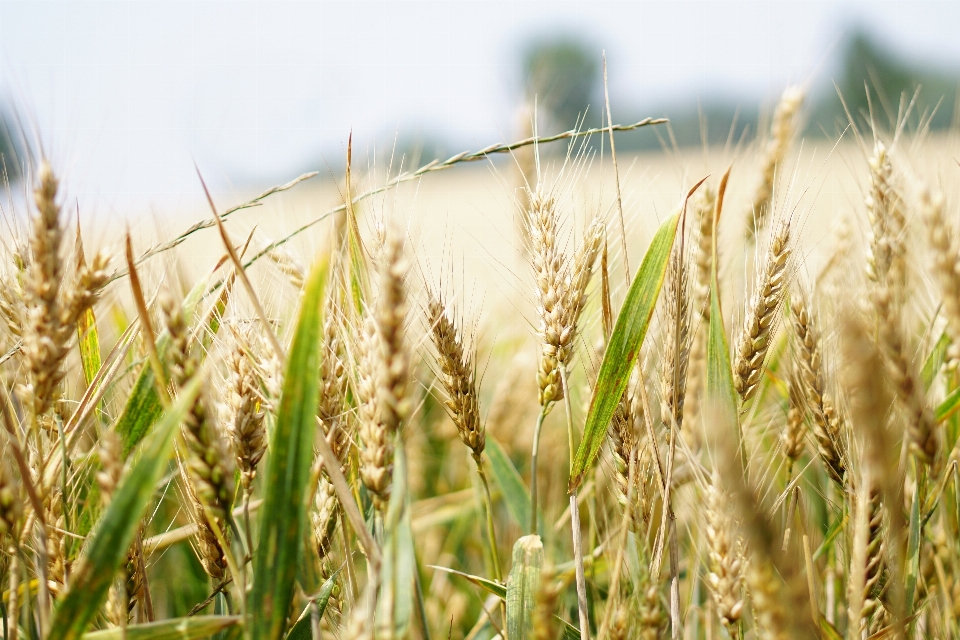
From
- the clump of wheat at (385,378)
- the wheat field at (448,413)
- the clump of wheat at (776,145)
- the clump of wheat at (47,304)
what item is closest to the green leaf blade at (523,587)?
the wheat field at (448,413)

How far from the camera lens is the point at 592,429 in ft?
2.60

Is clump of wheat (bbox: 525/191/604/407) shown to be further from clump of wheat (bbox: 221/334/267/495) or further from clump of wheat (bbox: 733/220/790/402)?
clump of wheat (bbox: 221/334/267/495)

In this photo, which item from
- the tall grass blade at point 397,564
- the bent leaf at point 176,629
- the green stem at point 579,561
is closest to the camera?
the tall grass blade at point 397,564

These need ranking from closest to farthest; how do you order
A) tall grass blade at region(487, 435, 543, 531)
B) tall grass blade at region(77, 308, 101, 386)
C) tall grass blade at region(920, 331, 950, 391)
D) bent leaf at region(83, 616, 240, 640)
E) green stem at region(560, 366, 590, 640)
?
bent leaf at region(83, 616, 240, 640), green stem at region(560, 366, 590, 640), tall grass blade at region(77, 308, 101, 386), tall grass blade at region(920, 331, 950, 391), tall grass blade at region(487, 435, 543, 531)

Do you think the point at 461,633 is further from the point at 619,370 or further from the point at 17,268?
the point at 17,268

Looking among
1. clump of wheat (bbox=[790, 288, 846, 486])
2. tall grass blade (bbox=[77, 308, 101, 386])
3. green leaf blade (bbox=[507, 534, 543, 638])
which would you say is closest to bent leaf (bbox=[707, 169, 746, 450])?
clump of wheat (bbox=[790, 288, 846, 486])

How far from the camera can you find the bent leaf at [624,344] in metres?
0.78

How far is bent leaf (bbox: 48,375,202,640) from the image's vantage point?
0.52m

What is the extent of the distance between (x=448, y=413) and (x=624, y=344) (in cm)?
23

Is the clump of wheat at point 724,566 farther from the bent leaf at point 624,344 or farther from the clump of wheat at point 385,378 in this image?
the clump of wheat at point 385,378

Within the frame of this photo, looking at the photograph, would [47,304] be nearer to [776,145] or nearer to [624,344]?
[624,344]

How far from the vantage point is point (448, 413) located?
0.81m

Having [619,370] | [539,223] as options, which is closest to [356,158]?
[539,223]

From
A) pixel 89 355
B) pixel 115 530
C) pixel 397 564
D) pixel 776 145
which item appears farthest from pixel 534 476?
pixel 776 145
